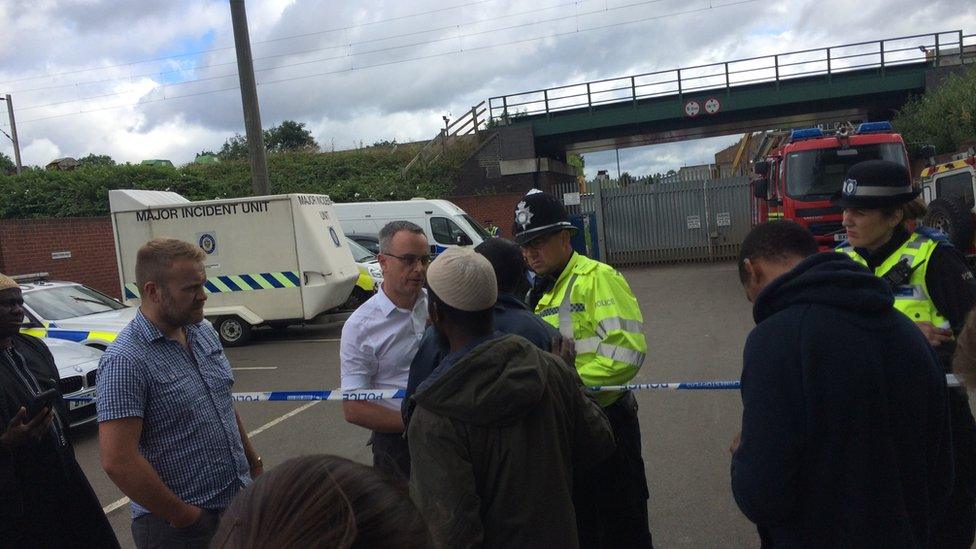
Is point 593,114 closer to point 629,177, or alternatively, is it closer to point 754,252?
point 629,177

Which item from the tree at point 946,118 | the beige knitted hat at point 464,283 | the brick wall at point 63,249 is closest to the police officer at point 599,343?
the beige knitted hat at point 464,283

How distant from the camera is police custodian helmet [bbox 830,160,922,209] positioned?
3.02m

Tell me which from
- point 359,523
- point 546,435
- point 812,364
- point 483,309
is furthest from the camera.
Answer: point 483,309

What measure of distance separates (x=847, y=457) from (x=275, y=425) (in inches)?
259

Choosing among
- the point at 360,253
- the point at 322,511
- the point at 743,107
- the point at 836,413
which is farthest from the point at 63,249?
the point at 743,107

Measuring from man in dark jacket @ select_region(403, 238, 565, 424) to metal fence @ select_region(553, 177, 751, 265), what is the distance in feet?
65.3

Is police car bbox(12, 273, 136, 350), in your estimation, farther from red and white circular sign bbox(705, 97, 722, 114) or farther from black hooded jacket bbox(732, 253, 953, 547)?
red and white circular sign bbox(705, 97, 722, 114)

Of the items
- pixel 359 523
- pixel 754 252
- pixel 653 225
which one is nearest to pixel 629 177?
pixel 653 225

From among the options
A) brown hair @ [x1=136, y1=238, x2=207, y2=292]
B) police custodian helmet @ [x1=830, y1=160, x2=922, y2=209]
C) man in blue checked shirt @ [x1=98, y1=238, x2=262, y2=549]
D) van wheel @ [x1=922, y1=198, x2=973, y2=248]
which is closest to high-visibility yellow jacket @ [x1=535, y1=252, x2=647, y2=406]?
police custodian helmet @ [x1=830, y1=160, x2=922, y2=209]

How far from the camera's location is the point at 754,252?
2.24 meters

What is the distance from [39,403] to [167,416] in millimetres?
719

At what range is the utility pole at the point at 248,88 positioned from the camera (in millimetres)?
13609

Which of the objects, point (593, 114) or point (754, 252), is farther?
point (593, 114)

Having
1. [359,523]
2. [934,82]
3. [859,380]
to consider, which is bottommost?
[859,380]
